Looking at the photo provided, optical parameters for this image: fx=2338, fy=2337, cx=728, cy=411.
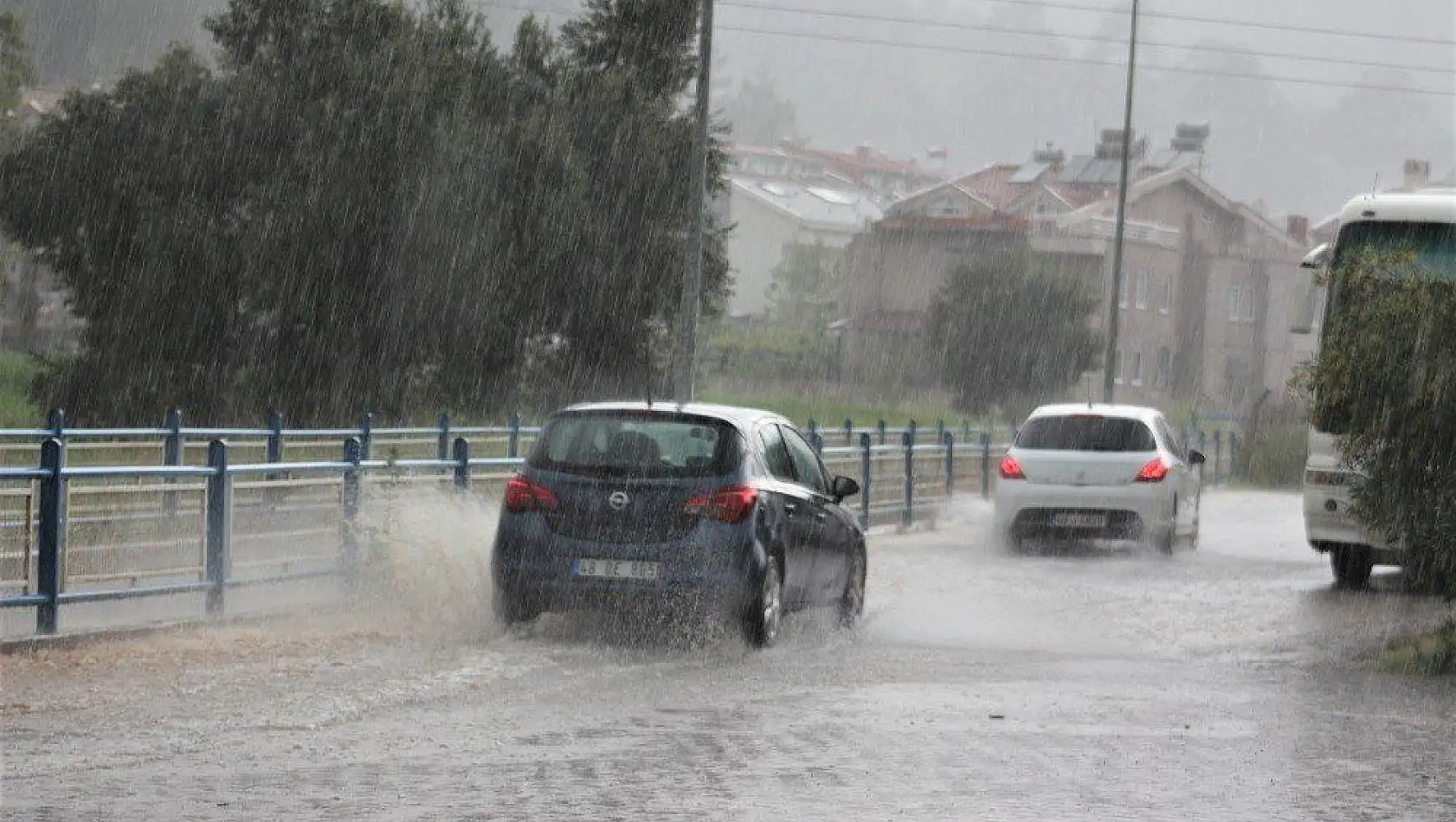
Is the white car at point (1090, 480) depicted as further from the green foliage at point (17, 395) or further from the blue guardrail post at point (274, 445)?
the green foliage at point (17, 395)

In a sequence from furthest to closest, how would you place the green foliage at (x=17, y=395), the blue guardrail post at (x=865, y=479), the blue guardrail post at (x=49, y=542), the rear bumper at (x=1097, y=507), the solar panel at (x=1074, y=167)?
the solar panel at (x=1074, y=167)
the green foliage at (x=17, y=395)
the blue guardrail post at (x=865, y=479)
the rear bumper at (x=1097, y=507)
the blue guardrail post at (x=49, y=542)

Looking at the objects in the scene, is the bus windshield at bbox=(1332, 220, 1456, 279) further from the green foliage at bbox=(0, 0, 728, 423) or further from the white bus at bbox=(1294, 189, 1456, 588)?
the green foliage at bbox=(0, 0, 728, 423)

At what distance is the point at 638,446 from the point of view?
44.4 ft

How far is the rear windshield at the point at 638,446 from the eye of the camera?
13367 millimetres

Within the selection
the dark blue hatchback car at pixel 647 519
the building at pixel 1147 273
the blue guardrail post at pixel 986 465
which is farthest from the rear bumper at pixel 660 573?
the building at pixel 1147 273

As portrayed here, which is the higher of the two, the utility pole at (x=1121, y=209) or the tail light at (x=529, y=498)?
the utility pole at (x=1121, y=209)

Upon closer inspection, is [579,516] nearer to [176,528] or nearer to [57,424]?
[176,528]

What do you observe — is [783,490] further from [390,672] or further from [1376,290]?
[1376,290]

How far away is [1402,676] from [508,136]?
1192 inches

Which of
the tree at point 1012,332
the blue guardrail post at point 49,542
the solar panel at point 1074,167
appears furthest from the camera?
the solar panel at point 1074,167

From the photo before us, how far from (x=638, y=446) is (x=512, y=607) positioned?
1176mm

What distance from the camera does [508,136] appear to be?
137ft

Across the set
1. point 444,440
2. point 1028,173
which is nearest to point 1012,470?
point 444,440

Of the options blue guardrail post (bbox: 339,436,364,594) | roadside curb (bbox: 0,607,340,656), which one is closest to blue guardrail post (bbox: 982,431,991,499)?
blue guardrail post (bbox: 339,436,364,594)
